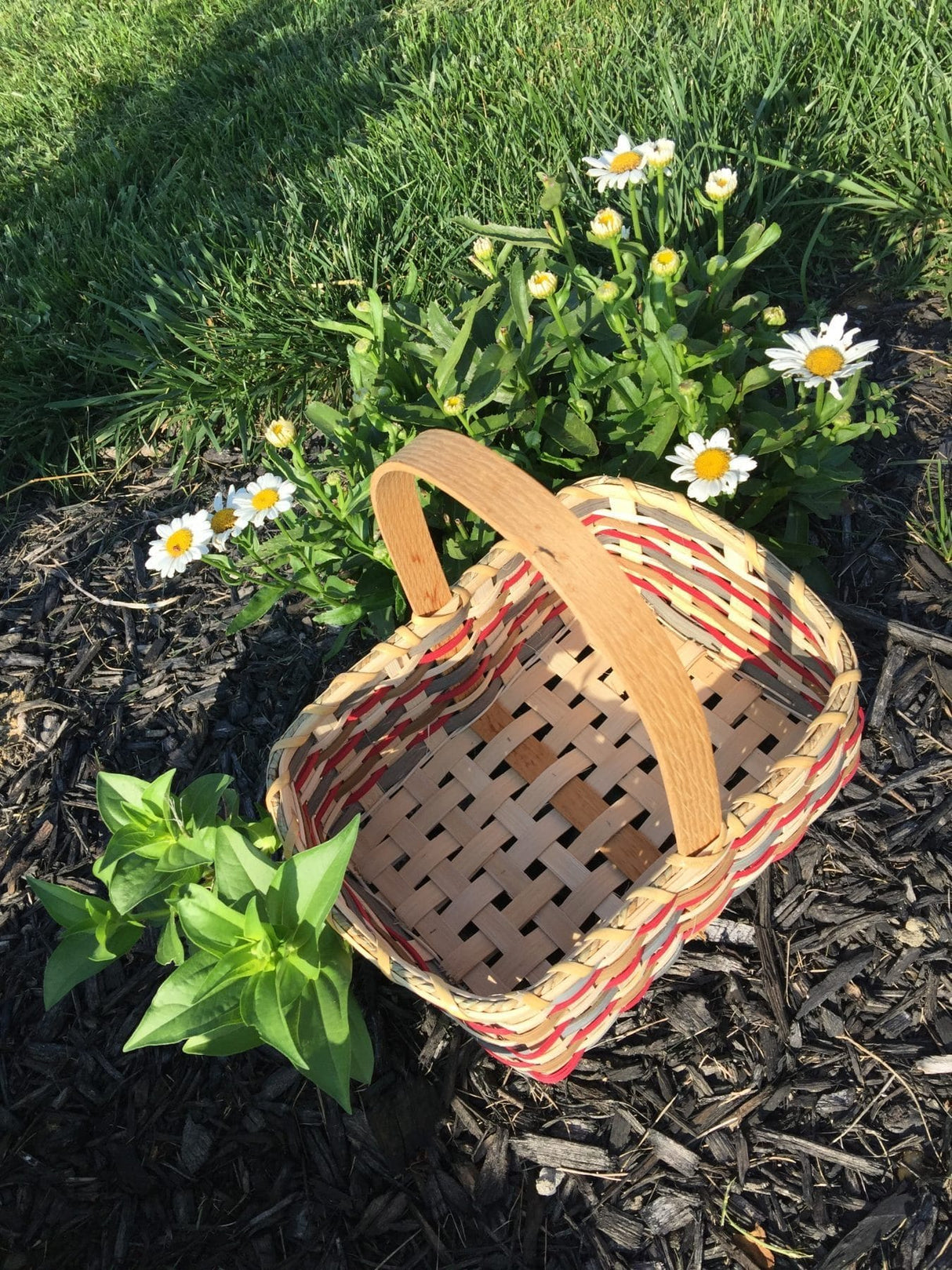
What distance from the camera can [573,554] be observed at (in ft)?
3.44

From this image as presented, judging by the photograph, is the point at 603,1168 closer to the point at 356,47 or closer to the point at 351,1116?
the point at 351,1116

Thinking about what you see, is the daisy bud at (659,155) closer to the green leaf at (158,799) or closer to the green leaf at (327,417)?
the green leaf at (327,417)

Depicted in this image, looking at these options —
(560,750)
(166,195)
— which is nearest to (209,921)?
(560,750)

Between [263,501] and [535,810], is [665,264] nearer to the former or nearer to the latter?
[263,501]

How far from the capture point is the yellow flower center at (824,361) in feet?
5.03

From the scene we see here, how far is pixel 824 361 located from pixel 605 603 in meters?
0.75

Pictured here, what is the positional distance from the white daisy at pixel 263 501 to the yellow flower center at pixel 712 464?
2.07ft

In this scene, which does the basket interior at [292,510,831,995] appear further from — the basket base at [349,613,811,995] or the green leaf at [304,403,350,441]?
the green leaf at [304,403,350,441]

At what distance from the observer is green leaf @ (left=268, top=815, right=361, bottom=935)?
1.17 metres

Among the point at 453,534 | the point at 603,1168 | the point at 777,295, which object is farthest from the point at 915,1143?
the point at 777,295

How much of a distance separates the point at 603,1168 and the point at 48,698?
138 centimetres

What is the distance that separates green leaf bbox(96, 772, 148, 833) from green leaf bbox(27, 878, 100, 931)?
0.33ft

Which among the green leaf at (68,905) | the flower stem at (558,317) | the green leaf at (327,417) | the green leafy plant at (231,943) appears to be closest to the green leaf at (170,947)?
the green leafy plant at (231,943)

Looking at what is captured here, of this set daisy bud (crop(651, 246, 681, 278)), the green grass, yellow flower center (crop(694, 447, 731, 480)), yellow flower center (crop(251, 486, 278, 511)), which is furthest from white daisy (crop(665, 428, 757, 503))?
the green grass
